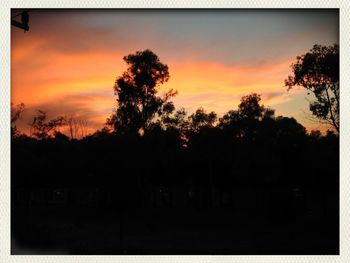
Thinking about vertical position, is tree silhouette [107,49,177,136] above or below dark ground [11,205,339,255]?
above

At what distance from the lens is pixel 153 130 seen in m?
29.4

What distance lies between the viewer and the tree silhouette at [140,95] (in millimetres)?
28578

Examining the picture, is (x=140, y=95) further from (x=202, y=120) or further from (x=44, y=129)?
(x=44, y=129)

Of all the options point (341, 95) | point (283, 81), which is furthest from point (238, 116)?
point (341, 95)

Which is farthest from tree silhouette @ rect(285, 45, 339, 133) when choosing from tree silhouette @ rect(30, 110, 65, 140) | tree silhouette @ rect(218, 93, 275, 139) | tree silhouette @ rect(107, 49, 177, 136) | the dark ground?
tree silhouette @ rect(30, 110, 65, 140)

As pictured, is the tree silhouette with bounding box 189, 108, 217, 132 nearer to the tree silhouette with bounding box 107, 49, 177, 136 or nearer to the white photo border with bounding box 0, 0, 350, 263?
the tree silhouette with bounding box 107, 49, 177, 136

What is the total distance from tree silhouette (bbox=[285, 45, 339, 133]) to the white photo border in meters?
6.61

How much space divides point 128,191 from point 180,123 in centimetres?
850

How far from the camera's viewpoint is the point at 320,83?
62.1 ft

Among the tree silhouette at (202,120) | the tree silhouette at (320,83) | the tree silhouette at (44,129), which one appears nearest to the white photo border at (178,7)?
the tree silhouette at (320,83)

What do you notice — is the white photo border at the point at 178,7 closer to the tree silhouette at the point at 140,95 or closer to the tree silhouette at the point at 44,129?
the tree silhouette at the point at 140,95

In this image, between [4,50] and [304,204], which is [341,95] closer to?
[4,50]

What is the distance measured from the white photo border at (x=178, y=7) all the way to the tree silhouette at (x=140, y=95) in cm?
1655

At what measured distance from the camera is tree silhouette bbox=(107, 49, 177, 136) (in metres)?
28.6
